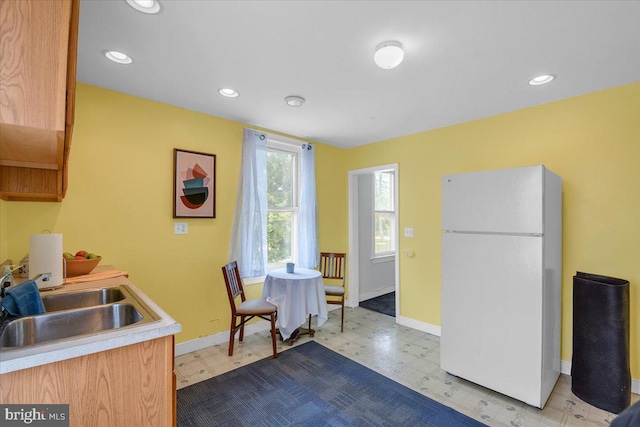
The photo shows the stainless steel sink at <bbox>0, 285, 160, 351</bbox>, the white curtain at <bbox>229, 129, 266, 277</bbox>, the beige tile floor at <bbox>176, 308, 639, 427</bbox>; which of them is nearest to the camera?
the stainless steel sink at <bbox>0, 285, 160, 351</bbox>

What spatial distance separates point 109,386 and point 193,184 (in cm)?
217

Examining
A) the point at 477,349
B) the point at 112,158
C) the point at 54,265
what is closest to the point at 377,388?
the point at 477,349

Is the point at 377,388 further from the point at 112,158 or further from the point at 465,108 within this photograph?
the point at 112,158

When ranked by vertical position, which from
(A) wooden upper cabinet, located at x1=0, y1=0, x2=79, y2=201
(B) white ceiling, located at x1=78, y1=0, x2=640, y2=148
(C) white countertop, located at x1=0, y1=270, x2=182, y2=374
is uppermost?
(B) white ceiling, located at x1=78, y1=0, x2=640, y2=148

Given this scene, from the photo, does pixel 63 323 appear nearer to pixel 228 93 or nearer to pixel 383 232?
pixel 228 93

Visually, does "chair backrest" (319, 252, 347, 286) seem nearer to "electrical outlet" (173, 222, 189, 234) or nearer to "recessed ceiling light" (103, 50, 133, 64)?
"electrical outlet" (173, 222, 189, 234)

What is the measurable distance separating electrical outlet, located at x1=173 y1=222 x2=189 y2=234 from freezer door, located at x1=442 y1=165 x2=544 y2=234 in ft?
8.14

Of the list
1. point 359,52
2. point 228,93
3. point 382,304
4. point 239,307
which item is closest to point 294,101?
point 228,93

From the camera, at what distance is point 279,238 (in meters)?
3.83

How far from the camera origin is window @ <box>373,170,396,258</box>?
200 inches

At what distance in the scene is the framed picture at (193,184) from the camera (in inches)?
112

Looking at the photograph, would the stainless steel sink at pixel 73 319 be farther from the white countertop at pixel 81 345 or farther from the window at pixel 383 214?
the window at pixel 383 214


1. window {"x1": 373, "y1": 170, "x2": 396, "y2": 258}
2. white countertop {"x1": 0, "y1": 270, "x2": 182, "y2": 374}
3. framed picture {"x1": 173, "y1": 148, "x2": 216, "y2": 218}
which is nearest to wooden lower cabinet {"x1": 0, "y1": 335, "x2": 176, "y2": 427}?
white countertop {"x1": 0, "y1": 270, "x2": 182, "y2": 374}

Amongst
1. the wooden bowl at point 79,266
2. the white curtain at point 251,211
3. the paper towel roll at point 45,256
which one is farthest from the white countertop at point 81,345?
the white curtain at point 251,211
